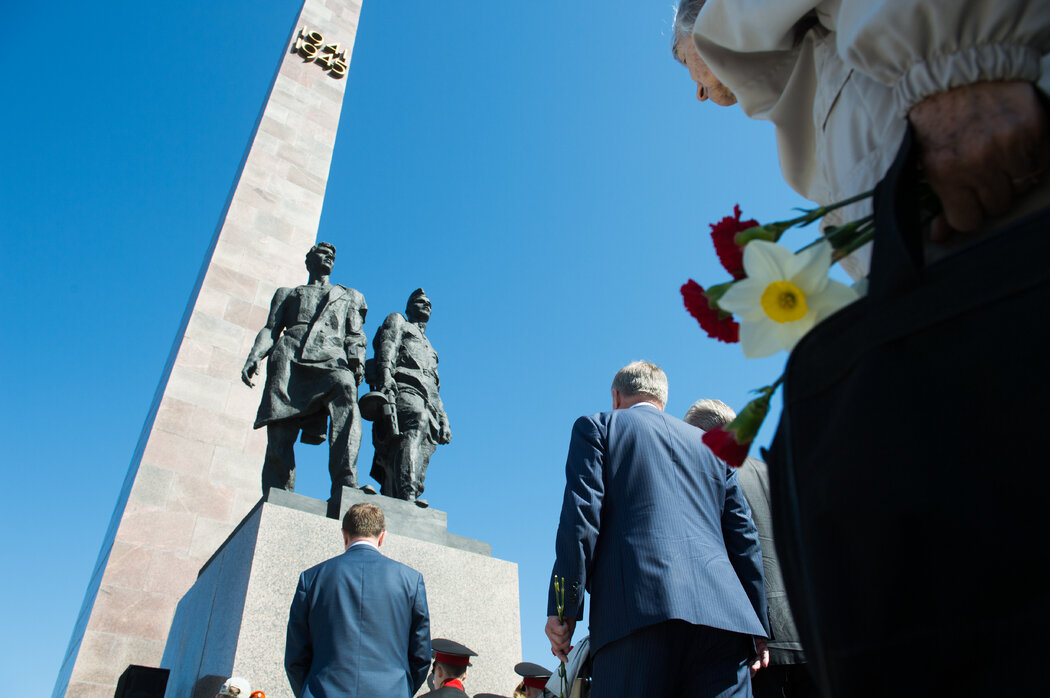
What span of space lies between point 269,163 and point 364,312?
5748mm

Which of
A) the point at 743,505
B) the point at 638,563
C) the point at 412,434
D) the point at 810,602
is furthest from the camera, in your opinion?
the point at 412,434

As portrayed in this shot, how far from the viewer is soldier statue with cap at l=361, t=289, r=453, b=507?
19.2 feet

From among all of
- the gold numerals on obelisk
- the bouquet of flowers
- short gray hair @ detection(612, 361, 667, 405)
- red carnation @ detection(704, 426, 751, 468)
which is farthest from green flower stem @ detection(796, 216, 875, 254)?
the gold numerals on obelisk

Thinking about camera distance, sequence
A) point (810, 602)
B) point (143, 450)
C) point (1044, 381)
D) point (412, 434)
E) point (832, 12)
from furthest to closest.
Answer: point (143, 450)
point (412, 434)
point (832, 12)
point (810, 602)
point (1044, 381)

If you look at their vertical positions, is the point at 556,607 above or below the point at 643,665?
above

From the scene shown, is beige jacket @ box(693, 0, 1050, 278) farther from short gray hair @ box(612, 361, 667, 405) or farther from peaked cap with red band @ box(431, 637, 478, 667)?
peaked cap with red band @ box(431, 637, 478, 667)

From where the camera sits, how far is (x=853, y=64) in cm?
101

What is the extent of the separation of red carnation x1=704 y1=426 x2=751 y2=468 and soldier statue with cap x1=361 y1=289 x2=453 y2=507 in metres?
4.78

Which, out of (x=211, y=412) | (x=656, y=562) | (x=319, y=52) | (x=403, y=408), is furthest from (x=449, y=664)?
(x=319, y=52)

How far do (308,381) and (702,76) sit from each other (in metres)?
4.99

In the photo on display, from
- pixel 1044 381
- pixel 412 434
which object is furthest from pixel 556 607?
pixel 412 434

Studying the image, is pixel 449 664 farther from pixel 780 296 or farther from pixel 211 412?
pixel 211 412

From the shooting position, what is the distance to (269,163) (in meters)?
11.2

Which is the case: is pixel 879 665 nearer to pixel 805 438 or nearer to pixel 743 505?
pixel 805 438
